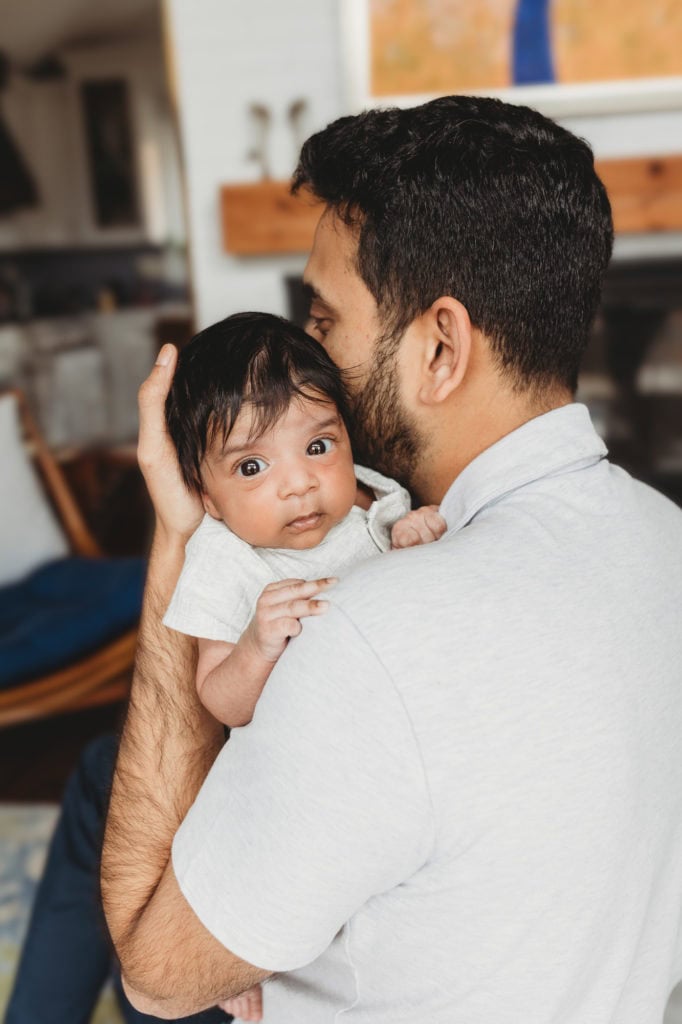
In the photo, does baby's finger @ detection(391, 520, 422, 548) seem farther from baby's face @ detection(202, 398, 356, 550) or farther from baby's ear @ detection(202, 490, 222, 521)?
baby's ear @ detection(202, 490, 222, 521)

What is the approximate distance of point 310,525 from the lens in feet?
3.43

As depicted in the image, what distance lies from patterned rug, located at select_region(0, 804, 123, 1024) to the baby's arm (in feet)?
3.61

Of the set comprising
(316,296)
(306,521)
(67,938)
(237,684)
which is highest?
(316,296)

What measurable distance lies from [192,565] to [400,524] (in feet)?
0.76

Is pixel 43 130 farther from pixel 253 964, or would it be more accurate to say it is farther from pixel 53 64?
pixel 253 964

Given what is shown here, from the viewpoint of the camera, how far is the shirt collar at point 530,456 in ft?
2.93

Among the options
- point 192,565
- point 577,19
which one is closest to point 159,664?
point 192,565

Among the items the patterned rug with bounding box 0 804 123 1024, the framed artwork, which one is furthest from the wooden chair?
the framed artwork

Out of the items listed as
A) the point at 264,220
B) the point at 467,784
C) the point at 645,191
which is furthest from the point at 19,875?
the point at 645,191

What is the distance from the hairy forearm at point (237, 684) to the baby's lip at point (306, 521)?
151 mm

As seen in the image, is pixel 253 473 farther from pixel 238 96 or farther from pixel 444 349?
pixel 238 96

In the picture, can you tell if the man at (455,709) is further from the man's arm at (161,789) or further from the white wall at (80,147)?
the white wall at (80,147)

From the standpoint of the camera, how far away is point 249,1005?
39.1 inches

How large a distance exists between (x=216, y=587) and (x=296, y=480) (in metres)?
0.14
